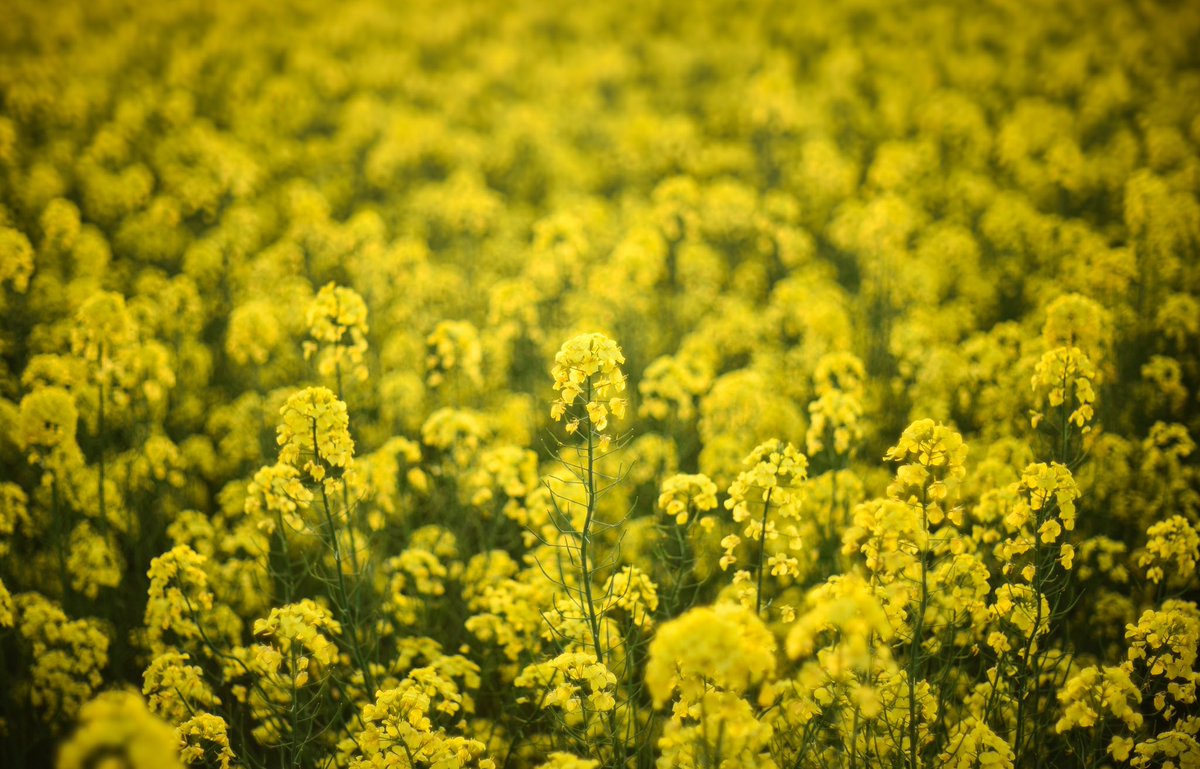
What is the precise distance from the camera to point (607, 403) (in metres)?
6.65

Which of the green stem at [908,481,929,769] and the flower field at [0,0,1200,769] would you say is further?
the flower field at [0,0,1200,769]

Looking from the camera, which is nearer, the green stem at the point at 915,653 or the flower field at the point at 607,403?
the green stem at the point at 915,653

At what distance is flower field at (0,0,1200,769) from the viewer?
462cm

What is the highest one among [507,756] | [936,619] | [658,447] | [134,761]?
[658,447]

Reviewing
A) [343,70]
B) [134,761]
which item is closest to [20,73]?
[343,70]

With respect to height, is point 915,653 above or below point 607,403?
below

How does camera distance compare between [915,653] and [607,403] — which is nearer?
[915,653]

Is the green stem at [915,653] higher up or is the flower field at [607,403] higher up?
the flower field at [607,403]

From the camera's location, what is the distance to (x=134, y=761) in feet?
8.70

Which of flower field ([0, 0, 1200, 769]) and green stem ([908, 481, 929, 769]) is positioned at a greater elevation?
flower field ([0, 0, 1200, 769])

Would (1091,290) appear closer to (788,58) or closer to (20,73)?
(788,58)

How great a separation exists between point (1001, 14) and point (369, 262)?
18.3 metres

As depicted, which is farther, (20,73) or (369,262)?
(20,73)

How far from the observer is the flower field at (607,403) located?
4.62 meters
